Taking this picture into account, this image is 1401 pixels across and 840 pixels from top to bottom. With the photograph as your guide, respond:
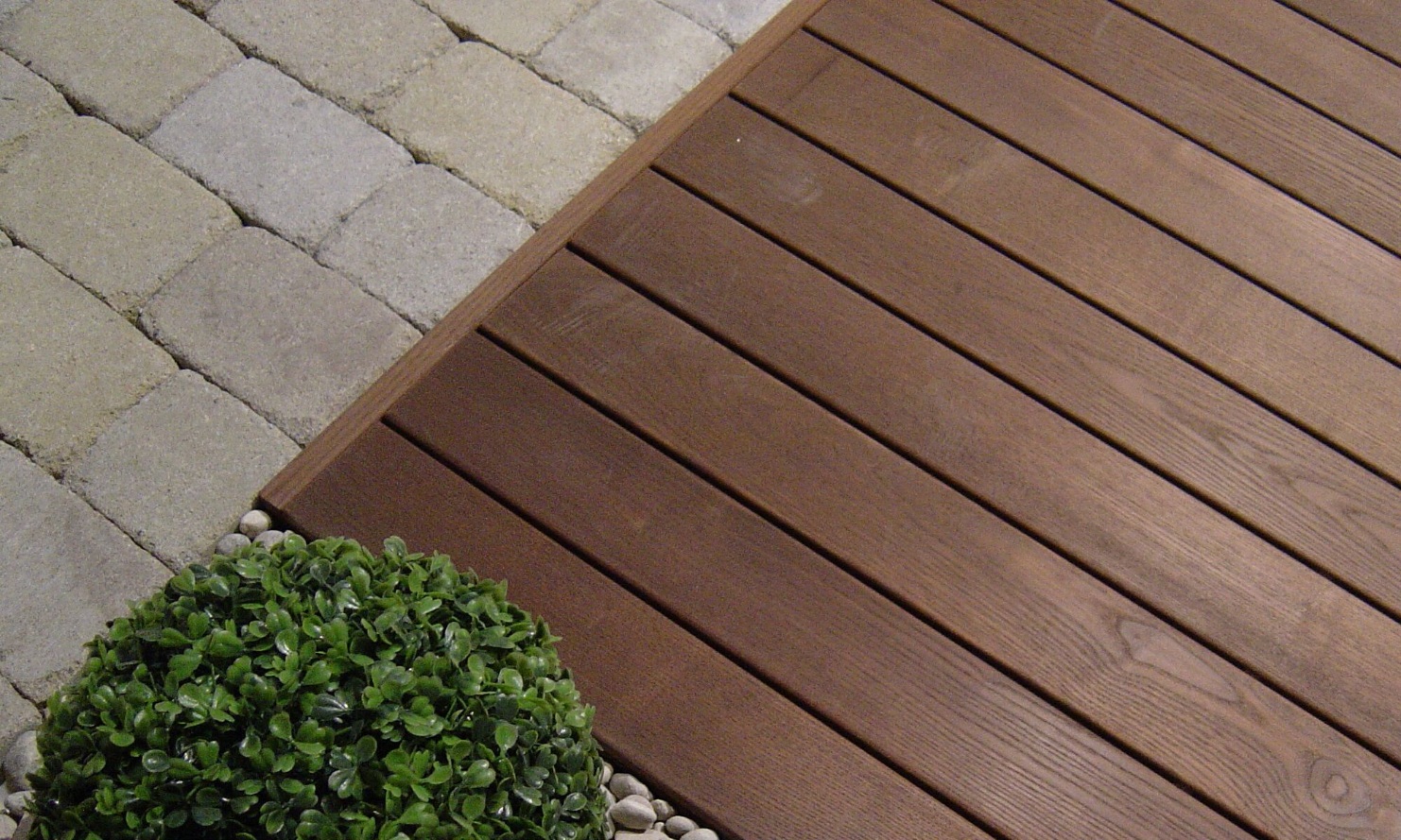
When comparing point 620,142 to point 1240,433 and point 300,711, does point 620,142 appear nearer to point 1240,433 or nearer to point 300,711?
point 1240,433

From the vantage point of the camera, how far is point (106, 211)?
6.73ft

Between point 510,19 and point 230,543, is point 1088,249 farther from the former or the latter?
point 230,543

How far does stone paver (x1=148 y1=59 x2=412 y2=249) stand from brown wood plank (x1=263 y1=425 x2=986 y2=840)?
46 centimetres

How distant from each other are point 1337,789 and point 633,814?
0.89 m

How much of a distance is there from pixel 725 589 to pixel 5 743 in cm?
90

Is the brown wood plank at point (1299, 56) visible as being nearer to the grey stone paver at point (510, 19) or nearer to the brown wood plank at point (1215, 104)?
the brown wood plank at point (1215, 104)

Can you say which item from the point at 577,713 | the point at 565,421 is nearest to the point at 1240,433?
the point at 565,421

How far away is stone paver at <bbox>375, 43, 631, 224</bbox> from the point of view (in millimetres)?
2141

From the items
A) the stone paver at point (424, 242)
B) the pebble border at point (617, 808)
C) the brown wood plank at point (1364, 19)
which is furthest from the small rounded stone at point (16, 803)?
the brown wood plank at point (1364, 19)

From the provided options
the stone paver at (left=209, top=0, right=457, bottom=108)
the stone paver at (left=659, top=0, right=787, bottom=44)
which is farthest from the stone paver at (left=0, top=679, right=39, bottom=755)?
the stone paver at (left=659, top=0, right=787, bottom=44)

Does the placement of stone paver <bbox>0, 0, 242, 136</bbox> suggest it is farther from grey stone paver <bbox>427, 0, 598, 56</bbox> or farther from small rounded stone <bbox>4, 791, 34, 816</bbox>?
small rounded stone <bbox>4, 791, 34, 816</bbox>

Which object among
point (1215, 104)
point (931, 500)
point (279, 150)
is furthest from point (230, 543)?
point (1215, 104)

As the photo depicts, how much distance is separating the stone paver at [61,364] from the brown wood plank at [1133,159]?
1.29 metres

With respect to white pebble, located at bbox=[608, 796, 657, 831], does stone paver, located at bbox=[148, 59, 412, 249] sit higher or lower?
higher
